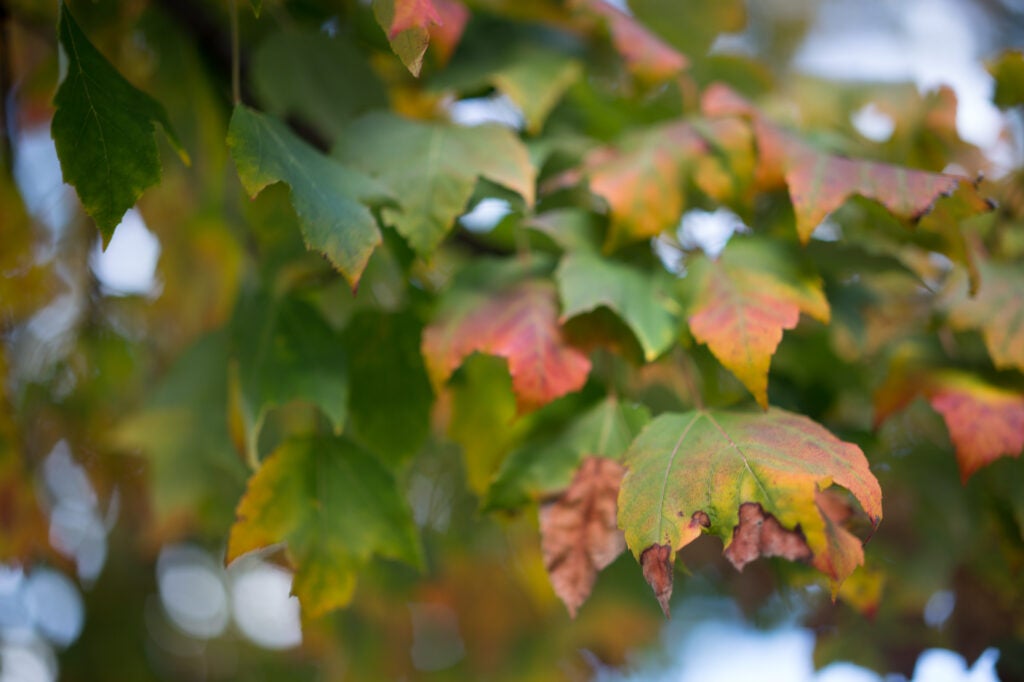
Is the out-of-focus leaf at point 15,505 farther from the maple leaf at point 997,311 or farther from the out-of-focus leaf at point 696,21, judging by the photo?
the maple leaf at point 997,311

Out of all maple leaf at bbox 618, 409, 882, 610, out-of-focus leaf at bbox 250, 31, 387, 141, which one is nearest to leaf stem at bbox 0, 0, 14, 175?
out-of-focus leaf at bbox 250, 31, 387, 141

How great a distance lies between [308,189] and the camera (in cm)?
58

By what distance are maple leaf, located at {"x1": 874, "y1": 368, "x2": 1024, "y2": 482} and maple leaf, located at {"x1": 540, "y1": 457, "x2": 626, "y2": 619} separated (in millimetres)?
296

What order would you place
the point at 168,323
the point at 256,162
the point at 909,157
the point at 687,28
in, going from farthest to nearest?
the point at 168,323 < the point at 687,28 < the point at 909,157 < the point at 256,162

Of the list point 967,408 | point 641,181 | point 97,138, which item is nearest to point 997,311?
point 967,408

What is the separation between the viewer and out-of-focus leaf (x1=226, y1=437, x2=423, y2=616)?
69 cm

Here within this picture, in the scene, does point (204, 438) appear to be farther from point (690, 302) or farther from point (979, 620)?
point (979, 620)

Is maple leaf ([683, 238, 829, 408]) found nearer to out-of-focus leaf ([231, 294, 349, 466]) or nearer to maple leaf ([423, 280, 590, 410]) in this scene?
maple leaf ([423, 280, 590, 410])

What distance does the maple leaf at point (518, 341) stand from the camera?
64 cm

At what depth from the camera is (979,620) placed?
846 mm

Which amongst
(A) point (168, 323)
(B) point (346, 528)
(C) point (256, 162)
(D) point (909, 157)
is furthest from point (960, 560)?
(A) point (168, 323)

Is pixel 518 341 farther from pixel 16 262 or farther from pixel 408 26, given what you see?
pixel 16 262

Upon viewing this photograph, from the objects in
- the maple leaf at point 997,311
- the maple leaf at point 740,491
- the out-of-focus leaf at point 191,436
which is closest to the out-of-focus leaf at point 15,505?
the out-of-focus leaf at point 191,436

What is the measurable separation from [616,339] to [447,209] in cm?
19
